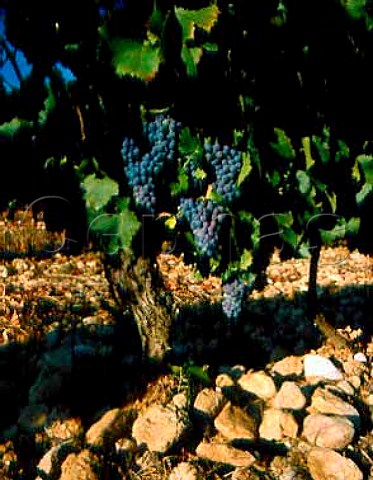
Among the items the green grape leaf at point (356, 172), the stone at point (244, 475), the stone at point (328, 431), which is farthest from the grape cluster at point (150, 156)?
the stone at point (328, 431)

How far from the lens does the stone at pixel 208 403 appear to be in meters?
2.88

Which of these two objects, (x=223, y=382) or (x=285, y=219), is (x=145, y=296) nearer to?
(x=223, y=382)

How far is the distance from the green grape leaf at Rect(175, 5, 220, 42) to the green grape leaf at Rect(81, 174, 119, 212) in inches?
27.9

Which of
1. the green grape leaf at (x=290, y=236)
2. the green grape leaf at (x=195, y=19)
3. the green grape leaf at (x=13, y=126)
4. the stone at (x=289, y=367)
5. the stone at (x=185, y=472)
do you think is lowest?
the stone at (x=185, y=472)

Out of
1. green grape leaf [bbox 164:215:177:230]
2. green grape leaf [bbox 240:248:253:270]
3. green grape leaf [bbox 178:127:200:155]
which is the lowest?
green grape leaf [bbox 240:248:253:270]

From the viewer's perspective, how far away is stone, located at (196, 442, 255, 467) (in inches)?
101

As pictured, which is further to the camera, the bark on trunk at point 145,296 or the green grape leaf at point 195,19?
the bark on trunk at point 145,296

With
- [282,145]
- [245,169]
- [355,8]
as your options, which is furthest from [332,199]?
[355,8]

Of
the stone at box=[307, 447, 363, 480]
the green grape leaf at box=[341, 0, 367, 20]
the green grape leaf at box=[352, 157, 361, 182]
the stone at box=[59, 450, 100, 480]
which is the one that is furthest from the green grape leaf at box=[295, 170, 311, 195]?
the stone at box=[59, 450, 100, 480]

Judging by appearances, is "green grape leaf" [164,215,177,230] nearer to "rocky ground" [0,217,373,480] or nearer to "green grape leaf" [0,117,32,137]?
"green grape leaf" [0,117,32,137]

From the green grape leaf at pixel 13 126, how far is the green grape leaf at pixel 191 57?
0.87 metres

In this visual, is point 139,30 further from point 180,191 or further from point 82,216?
point 82,216

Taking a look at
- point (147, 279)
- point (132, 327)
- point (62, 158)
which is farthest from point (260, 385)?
point (62, 158)

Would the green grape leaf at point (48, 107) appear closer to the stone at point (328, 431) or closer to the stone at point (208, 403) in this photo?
the stone at point (208, 403)
